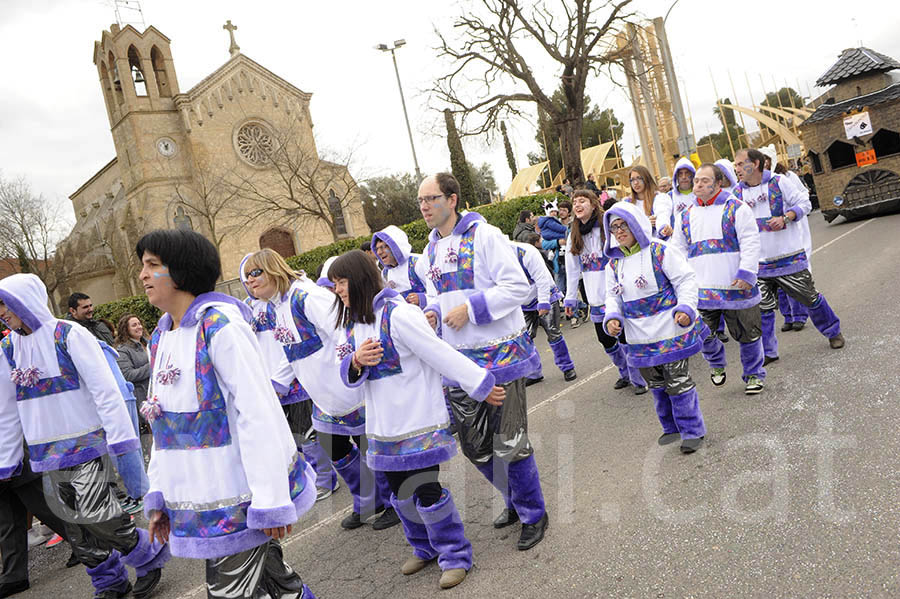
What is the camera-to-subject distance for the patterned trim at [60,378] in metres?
4.72

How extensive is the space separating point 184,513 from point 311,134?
145 ft

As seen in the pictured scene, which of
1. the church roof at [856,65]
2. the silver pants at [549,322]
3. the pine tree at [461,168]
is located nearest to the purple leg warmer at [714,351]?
the silver pants at [549,322]

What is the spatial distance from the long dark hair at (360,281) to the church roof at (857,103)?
2020 cm

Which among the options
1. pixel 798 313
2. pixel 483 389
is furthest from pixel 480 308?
pixel 798 313

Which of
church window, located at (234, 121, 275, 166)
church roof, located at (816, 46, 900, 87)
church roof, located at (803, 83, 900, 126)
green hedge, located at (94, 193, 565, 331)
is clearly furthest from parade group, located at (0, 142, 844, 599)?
church window, located at (234, 121, 275, 166)

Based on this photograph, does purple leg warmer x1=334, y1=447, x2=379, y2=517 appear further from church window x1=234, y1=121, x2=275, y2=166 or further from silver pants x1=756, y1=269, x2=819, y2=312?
church window x1=234, y1=121, x2=275, y2=166

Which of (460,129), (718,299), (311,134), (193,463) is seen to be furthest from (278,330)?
(311,134)

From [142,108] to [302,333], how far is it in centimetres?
4058

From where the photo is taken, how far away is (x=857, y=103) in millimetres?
19750

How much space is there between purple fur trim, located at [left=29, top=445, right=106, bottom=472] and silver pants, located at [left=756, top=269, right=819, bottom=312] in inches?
239

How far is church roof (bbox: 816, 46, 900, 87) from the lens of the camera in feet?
68.3

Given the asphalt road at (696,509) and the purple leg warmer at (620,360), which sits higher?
the purple leg warmer at (620,360)

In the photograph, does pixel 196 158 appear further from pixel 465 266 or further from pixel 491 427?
pixel 491 427

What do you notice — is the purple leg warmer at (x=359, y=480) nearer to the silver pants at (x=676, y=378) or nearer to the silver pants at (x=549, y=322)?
the silver pants at (x=676, y=378)
